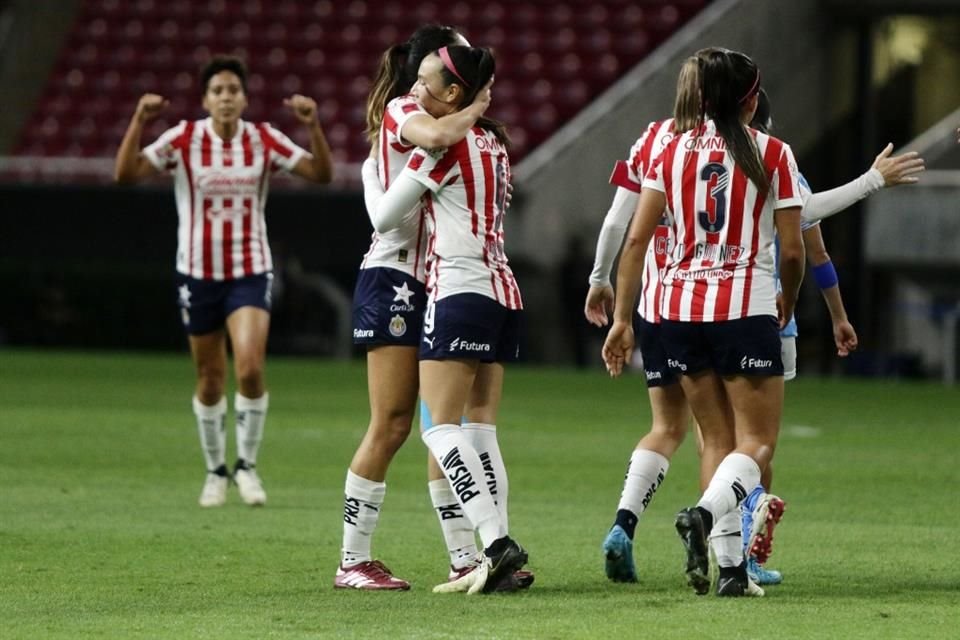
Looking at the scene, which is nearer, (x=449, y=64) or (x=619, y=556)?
(x=449, y=64)

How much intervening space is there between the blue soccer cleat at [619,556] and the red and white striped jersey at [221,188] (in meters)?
3.86

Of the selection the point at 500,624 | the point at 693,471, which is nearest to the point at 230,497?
the point at 693,471

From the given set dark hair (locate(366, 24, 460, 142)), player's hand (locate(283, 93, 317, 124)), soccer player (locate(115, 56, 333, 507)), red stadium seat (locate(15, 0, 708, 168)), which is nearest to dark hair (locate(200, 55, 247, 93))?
soccer player (locate(115, 56, 333, 507))

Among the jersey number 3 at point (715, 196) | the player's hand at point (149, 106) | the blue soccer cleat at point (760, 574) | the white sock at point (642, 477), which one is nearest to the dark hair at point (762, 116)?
the jersey number 3 at point (715, 196)

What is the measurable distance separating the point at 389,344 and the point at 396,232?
1.36ft

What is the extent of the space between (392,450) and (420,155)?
1163 millimetres

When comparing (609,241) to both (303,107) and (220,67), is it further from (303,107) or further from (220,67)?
(220,67)

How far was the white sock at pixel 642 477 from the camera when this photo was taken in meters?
7.40

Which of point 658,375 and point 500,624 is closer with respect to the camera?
point 500,624

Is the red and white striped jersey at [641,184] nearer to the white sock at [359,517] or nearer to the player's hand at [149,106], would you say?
the white sock at [359,517]

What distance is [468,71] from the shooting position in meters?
6.73

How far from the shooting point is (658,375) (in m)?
7.35

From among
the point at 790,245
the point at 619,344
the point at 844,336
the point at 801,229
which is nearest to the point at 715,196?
the point at 790,245

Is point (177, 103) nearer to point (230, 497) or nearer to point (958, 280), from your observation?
point (958, 280)
